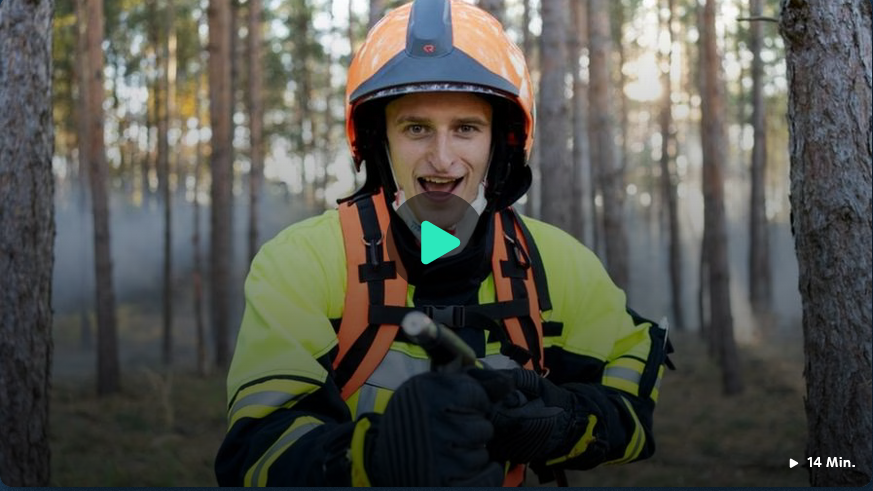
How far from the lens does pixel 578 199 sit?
59.5 ft

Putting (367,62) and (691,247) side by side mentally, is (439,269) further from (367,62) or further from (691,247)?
(691,247)

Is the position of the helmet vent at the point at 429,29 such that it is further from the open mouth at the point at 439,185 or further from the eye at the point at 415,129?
the open mouth at the point at 439,185

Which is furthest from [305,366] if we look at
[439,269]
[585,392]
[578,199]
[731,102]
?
[731,102]

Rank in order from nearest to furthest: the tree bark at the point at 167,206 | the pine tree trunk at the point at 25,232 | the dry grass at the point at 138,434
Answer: the pine tree trunk at the point at 25,232
the dry grass at the point at 138,434
the tree bark at the point at 167,206

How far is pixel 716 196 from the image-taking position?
503 inches

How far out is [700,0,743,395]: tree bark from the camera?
40.5ft

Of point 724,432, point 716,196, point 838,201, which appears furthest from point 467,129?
point 716,196

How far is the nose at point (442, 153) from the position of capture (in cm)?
263

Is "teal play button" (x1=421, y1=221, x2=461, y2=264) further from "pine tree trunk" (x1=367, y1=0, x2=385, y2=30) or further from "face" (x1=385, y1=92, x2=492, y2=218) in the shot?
"pine tree trunk" (x1=367, y1=0, x2=385, y2=30)

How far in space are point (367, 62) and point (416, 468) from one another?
1.56 m

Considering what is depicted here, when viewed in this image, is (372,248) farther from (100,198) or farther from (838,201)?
(100,198)

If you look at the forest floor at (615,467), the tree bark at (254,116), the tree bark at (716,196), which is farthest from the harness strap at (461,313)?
the tree bark at (254,116)

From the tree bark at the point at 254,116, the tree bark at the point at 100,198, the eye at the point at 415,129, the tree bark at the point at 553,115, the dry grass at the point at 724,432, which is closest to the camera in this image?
the eye at the point at 415,129

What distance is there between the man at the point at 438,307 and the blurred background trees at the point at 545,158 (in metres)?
1.14
